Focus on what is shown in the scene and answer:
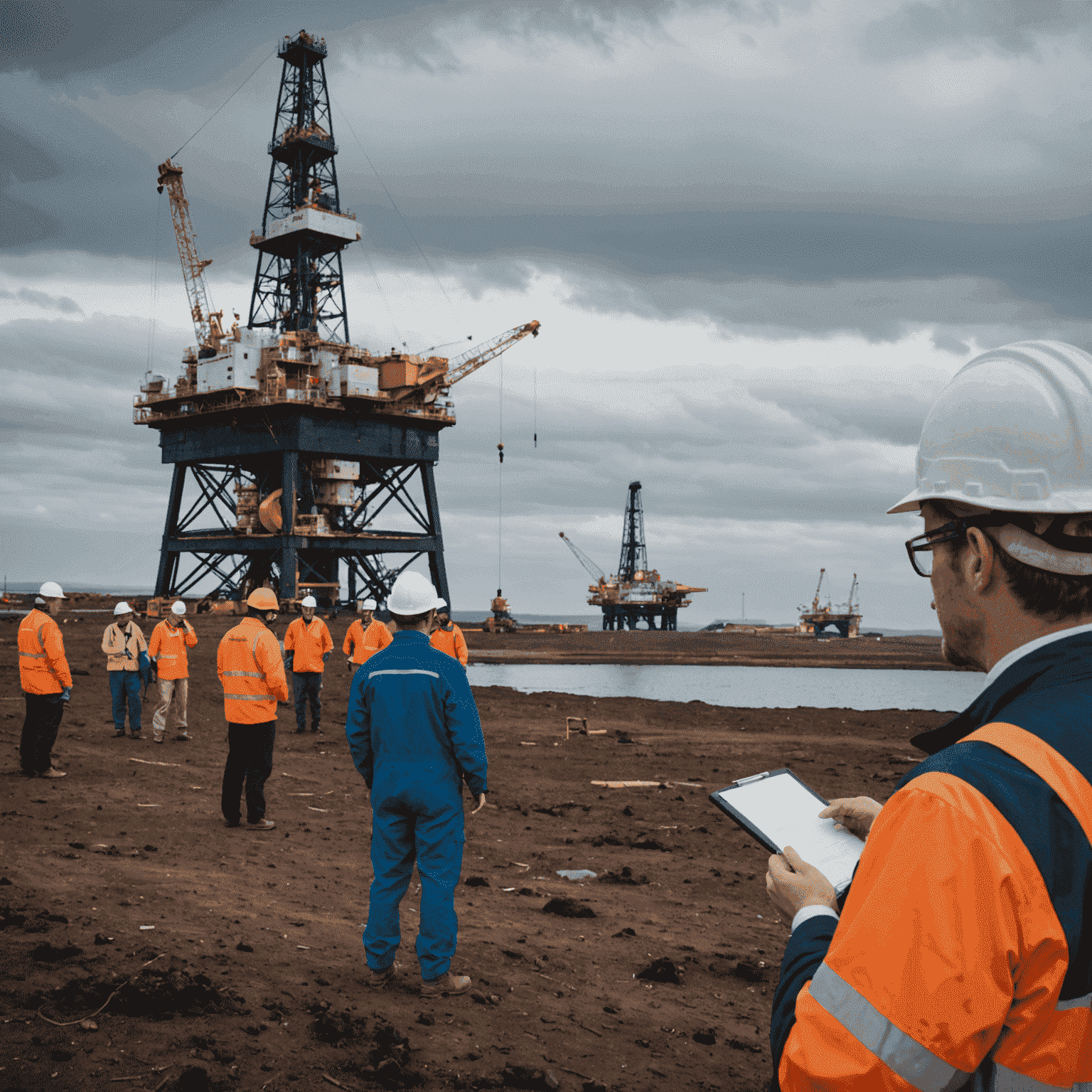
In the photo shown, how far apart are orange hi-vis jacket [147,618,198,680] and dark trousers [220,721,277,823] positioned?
19.9 ft

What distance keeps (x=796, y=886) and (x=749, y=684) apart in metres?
47.7

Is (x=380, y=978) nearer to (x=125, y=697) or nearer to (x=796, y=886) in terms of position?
(x=796, y=886)

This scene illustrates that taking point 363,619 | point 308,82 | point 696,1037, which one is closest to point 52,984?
point 696,1037

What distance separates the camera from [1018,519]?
1670 mm

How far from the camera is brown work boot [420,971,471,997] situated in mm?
5539

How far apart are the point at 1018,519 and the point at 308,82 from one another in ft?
221

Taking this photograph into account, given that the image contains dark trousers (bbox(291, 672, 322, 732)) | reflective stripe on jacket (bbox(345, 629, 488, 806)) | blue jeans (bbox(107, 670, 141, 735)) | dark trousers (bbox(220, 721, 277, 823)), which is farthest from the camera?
dark trousers (bbox(291, 672, 322, 732))

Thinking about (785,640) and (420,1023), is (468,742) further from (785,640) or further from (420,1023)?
(785,640)

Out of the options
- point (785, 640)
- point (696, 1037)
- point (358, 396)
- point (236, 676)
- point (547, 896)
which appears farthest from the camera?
point (785, 640)

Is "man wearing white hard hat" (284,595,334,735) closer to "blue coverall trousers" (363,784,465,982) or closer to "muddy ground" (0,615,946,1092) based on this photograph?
"muddy ground" (0,615,946,1092)

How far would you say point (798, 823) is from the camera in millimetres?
2381

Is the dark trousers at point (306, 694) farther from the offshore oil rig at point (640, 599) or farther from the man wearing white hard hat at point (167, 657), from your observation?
the offshore oil rig at point (640, 599)

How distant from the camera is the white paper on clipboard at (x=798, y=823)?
222 centimetres

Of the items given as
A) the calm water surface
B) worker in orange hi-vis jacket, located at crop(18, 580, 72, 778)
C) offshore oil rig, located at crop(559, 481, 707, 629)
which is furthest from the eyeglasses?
offshore oil rig, located at crop(559, 481, 707, 629)
